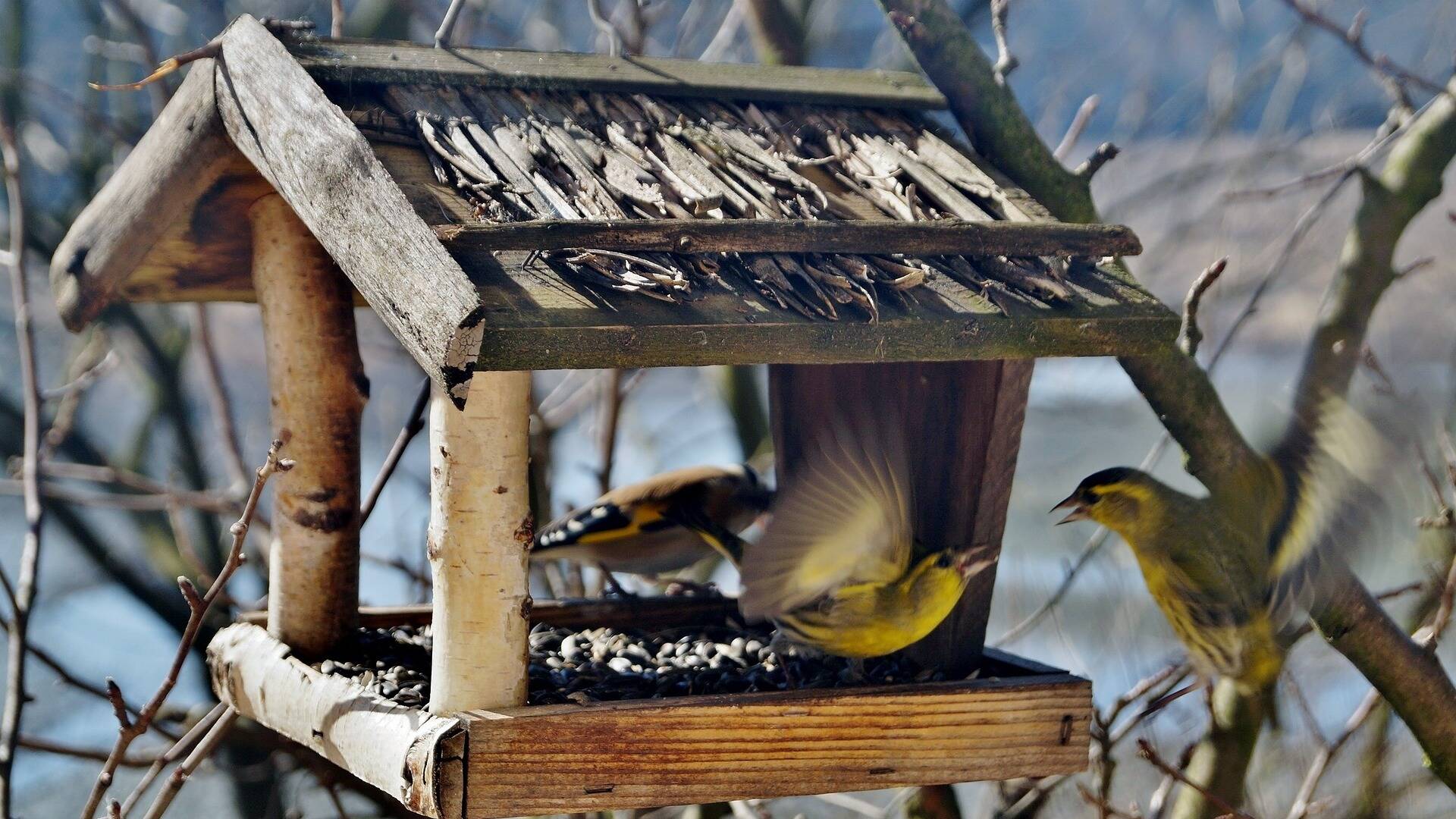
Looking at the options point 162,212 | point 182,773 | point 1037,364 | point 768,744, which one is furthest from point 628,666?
point 1037,364

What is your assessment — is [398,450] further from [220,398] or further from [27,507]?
[220,398]

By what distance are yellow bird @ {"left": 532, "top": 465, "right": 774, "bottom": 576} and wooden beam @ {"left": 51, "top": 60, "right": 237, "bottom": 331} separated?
0.88m

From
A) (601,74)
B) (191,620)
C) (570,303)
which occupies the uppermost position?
(601,74)

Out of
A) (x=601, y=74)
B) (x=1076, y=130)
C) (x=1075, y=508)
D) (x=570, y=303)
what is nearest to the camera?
(x=570, y=303)

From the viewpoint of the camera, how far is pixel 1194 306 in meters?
2.28

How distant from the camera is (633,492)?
295 centimetres

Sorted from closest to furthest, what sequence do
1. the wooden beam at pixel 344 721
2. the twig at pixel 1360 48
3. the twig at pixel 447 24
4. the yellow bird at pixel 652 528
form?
the wooden beam at pixel 344 721
the twig at pixel 447 24
the twig at pixel 1360 48
the yellow bird at pixel 652 528

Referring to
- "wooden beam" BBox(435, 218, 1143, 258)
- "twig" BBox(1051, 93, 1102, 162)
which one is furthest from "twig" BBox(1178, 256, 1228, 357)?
"twig" BBox(1051, 93, 1102, 162)

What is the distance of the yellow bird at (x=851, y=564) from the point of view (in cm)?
217

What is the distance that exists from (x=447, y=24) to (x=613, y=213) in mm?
495

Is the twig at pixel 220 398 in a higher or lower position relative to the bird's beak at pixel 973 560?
higher

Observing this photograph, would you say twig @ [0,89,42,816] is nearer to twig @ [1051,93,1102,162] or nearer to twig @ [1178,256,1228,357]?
twig @ [1178,256,1228,357]

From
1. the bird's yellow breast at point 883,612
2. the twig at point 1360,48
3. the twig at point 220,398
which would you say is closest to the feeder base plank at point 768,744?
the bird's yellow breast at point 883,612

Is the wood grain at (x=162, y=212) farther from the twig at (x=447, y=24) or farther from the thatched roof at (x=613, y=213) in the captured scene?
the twig at (x=447, y=24)
